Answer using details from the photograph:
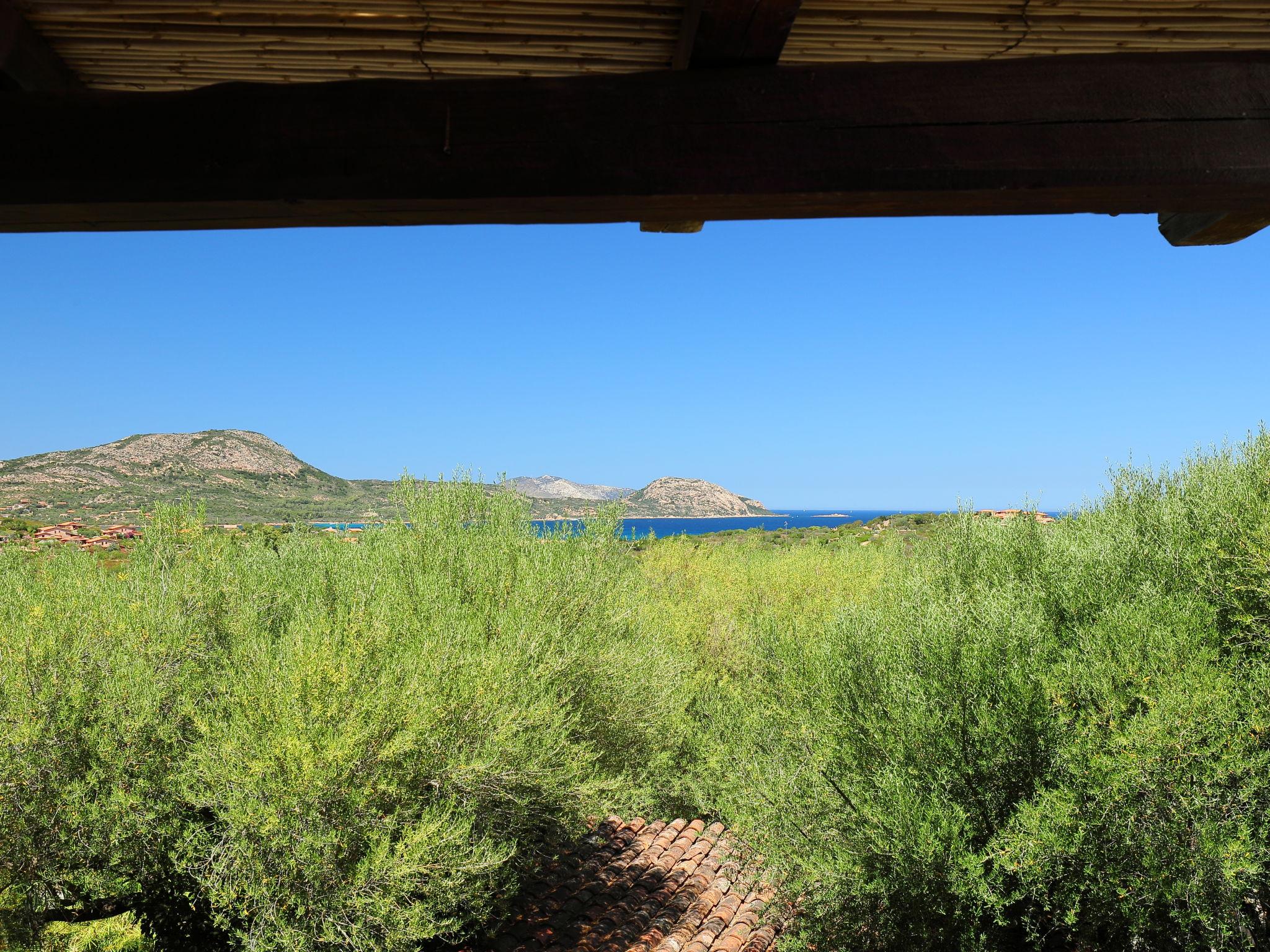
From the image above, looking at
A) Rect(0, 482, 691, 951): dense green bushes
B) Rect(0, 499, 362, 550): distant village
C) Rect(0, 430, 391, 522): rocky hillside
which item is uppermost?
Rect(0, 430, 391, 522): rocky hillside

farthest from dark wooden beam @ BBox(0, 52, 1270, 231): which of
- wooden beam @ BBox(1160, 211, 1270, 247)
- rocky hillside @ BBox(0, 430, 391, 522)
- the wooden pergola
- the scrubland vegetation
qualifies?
rocky hillside @ BBox(0, 430, 391, 522)

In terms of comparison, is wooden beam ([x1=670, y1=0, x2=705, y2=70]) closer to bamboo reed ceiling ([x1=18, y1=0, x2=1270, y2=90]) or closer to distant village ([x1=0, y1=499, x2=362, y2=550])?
bamboo reed ceiling ([x1=18, y1=0, x2=1270, y2=90])

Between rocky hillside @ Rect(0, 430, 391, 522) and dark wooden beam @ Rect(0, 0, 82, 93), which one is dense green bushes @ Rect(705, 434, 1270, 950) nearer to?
dark wooden beam @ Rect(0, 0, 82, 93)

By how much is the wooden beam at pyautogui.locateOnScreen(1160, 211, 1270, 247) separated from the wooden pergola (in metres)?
0.21

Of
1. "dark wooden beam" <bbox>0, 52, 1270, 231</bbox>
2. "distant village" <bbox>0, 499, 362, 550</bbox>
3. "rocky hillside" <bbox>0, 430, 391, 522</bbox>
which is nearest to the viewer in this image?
"dark wooden beam" <bbox>0, 52, 1270, 231</bbox>

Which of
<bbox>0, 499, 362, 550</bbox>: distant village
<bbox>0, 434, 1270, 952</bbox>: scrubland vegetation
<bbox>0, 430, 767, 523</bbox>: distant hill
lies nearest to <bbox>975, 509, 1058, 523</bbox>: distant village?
<bbox>0, 434, 1270, 952</bbox>: scrubland vegetation

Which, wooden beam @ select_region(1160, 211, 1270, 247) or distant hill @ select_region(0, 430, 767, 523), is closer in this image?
wooden beam @ select_region(1160, 211, 1270, 247)

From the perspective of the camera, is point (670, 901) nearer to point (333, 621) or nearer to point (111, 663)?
point (333, 621)

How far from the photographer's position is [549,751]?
4.91 m

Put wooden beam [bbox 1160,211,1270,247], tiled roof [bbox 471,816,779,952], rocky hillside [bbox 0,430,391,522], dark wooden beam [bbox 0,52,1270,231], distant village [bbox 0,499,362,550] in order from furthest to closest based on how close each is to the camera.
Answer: rocky hillside [bbox 0,430,391,522] → distant village [bbox 0,499,362,550] → tiled roof [bbox 471,816,779,952] → wooden beam [bbox 1160,211,1270,247] → dark wooden beam [bbox 0,52,1270,231]

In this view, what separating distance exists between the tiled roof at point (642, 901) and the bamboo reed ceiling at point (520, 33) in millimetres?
5103

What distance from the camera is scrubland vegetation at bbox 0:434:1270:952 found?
12.4 feet

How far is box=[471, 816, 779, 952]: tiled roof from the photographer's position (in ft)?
17.7

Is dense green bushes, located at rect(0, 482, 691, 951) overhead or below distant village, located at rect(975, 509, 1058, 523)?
below
